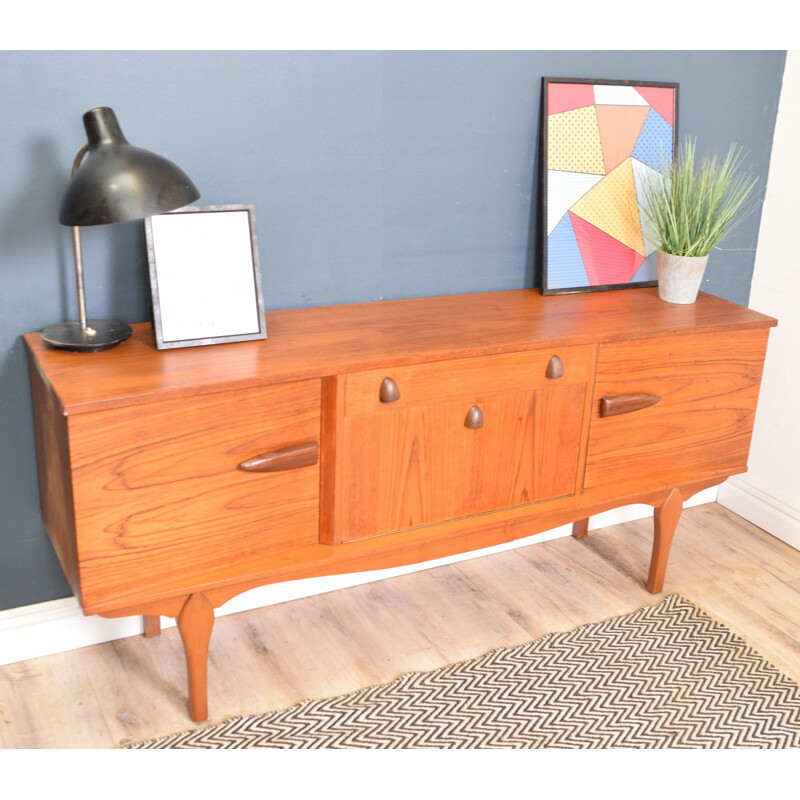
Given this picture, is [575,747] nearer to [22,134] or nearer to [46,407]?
[46,407]

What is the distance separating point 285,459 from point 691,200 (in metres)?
1.24

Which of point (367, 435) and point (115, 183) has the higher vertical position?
point (115, 183)

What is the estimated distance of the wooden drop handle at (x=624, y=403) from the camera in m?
2.00

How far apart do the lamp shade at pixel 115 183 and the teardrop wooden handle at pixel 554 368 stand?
81 centimetres

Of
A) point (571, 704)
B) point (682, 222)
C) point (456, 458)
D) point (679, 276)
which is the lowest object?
point (571, 704)

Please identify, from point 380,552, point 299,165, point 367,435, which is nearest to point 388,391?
point 367,435

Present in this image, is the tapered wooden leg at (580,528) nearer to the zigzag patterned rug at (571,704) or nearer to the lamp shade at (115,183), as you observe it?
the zigzag patterned rug at (571,704)

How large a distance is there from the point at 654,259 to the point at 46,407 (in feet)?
5.16

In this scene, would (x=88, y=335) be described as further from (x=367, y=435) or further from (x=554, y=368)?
(x=554, y=368)

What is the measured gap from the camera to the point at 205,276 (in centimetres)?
176

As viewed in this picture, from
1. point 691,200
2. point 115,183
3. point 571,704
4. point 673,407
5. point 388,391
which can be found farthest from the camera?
point 691,200

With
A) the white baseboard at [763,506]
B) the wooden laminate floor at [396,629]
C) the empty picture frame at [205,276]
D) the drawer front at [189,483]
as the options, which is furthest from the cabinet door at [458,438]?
the white baseboard at [763,506]
